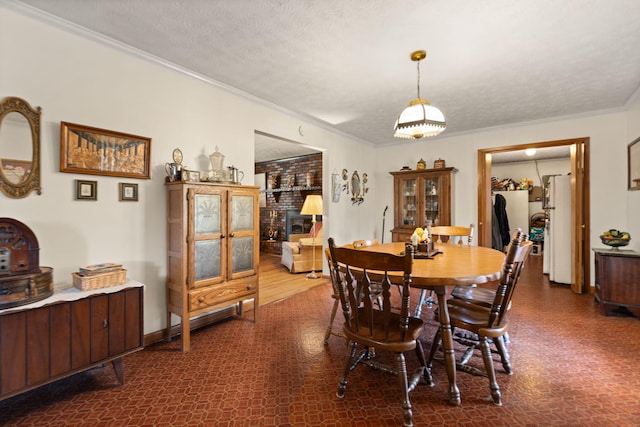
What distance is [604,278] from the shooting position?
10.8 feet

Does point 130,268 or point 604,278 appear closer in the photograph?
point 130,268

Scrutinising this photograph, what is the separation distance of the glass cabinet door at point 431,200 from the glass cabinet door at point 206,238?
12.1ft

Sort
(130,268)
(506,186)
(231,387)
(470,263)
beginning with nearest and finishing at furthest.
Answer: (231,387), (470,263), (130,268), (506,186)

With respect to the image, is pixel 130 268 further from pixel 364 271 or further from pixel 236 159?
pixel 364 271

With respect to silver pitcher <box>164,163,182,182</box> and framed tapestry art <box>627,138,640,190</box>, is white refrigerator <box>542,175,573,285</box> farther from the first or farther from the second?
silver pitcher <box>164,163,182,182</box>

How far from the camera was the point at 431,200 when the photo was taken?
5.19 meters

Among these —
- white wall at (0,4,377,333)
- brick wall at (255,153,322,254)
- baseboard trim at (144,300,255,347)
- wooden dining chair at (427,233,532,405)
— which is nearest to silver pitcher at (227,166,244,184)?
white wall at (0,4,377,333)

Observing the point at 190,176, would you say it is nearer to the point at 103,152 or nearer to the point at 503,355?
the point at 103,152

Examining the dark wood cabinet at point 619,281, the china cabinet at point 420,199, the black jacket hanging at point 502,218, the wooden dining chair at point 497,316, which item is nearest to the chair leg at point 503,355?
the wooden dining chair at point 497,316

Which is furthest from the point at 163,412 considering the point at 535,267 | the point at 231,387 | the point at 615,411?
the point at 535,267

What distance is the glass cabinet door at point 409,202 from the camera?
17.5 feet

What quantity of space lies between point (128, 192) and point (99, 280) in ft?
2.63

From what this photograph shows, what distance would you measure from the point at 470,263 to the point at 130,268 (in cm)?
272

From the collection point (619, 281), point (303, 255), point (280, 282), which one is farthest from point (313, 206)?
point (619, 281)
